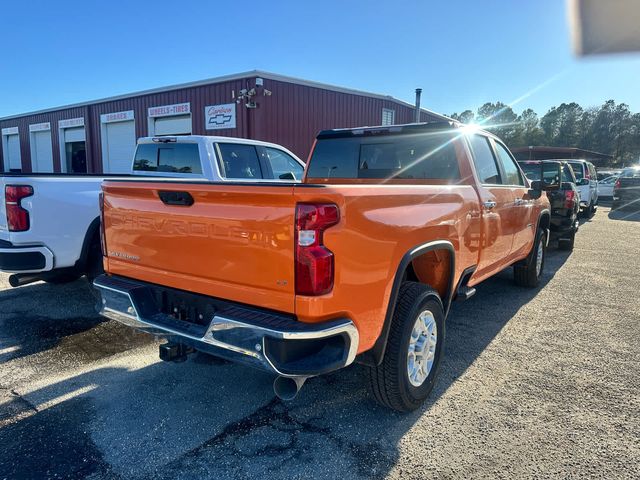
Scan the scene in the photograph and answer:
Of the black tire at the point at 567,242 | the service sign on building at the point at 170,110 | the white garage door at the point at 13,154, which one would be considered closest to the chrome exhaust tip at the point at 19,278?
the black tire at the point at 567,242

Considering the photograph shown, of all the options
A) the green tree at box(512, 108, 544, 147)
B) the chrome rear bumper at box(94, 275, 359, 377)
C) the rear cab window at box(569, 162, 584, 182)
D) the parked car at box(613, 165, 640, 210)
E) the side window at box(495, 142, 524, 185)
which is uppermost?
the green tree at box(512, 108, 544, 147)

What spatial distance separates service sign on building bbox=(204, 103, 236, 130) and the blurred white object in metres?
9.92

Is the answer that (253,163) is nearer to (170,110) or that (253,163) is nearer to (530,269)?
(530,269)

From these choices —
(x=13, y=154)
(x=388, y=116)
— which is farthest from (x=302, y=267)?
(x=13, y=154)

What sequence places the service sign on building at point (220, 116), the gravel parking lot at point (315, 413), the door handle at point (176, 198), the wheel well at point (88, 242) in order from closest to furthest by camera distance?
the gravel parking lot at point (315, 413), the door handle at point (176, 198), the wheel well at point (88, 242), the service sign on building at point (220, 116)

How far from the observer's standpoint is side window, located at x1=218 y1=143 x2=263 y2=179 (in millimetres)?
6051

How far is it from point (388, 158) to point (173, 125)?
1502cm

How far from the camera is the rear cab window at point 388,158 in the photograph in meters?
3.94

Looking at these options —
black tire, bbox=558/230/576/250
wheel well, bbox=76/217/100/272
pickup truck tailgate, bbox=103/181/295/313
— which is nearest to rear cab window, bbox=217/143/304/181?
wheel well, bbox=76/217/100/272

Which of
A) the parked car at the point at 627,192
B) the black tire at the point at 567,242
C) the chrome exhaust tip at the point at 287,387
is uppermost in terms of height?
the parked car at the point at 627,192

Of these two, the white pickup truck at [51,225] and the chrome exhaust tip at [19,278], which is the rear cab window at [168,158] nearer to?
the white pickup truck at [51,225]

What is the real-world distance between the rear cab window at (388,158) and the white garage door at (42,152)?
79.5ft

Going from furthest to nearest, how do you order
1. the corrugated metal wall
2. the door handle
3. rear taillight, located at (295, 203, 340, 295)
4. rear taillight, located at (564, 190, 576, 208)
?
1. the corrugated metal wall
2. rear taillight, located at (564, 190, 576, 208)
3. the door handle
4. rear taillight, located at (295, 203, 340, 295)

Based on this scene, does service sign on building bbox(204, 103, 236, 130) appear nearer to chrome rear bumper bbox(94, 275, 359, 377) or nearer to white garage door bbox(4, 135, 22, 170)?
chrome rear bumper bbox(94, 275, 359, 377)
